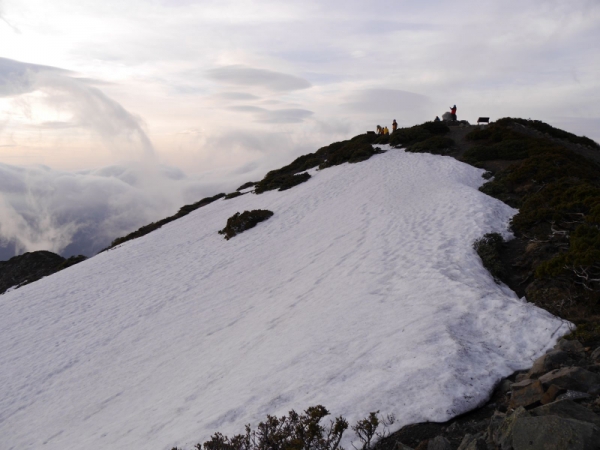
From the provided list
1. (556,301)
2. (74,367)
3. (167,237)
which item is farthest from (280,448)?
(167,237)

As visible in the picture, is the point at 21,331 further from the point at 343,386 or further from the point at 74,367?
the point at 343,386

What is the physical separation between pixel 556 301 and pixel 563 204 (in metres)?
5.40

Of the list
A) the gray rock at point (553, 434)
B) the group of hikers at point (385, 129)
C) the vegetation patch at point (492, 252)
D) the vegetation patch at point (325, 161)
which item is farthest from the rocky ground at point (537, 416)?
the group of hikers at point (385, 129)

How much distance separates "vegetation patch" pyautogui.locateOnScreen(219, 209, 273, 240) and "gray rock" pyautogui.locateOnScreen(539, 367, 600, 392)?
17447 mm

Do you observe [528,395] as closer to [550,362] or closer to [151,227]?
[550,362]

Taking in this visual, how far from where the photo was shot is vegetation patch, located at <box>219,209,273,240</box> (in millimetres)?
21109

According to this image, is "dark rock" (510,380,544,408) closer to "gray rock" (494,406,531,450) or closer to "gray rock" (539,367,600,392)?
"gray rock" (539,367,600,392)

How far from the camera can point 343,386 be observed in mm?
6723

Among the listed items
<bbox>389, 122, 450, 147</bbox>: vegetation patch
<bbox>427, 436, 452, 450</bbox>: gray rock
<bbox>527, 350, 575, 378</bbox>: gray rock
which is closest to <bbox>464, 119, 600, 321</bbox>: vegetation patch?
<bbox>527, 350, 575, 378</bbox>: gray rock

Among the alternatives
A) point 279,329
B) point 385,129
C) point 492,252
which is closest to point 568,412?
point 279,329

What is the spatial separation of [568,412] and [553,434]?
433mm

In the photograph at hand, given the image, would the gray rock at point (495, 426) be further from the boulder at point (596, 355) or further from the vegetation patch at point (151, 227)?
the vegetation patch at point (151, 227)

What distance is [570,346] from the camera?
6266 millimetres

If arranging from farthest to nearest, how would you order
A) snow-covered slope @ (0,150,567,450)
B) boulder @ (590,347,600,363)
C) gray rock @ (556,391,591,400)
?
snow-covered slope @ (0,150,567,450), boulder @ (590,347,600,363), gray rock @ (556,391,591,400)
